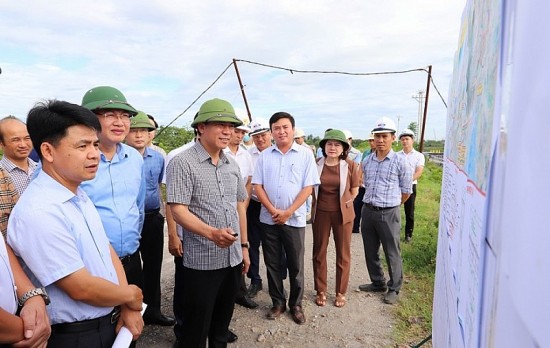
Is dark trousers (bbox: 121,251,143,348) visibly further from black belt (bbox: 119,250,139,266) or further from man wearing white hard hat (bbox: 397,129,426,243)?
man wearing white hard hat (bbox: 397,129,426,243)

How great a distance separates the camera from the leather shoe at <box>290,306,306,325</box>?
11.2 ft

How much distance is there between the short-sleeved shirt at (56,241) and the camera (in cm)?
136

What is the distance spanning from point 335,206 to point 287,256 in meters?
0.75

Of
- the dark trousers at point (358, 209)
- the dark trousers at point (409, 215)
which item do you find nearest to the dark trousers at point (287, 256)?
the dark trousers at point (409, 215)

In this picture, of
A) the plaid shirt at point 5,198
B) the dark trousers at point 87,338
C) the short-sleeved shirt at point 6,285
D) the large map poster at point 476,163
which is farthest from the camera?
the plaid shirt at point 5,198

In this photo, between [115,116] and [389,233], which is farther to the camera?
[389,233]

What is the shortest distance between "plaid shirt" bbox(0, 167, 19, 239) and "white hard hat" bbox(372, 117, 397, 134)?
10.8 feet

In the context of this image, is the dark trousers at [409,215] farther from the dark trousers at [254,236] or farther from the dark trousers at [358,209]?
the dark trousers at [254,236]

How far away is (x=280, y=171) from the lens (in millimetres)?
3426

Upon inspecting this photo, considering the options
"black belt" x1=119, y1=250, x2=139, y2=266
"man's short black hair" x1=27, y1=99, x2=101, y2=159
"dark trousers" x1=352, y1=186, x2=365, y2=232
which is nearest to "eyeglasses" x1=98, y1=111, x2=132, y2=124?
"man's short black hair" x1=27, y1=99, x2=101, y2=159

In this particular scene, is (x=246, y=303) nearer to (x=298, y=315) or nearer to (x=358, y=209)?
(x=298, y=315)

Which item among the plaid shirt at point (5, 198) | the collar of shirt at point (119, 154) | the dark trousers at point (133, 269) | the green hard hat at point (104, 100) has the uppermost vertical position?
the green hard hat at point (104, 100)

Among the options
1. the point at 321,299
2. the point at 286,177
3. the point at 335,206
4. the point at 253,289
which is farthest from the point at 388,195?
the point at 253,289

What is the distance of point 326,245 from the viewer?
3.80m
